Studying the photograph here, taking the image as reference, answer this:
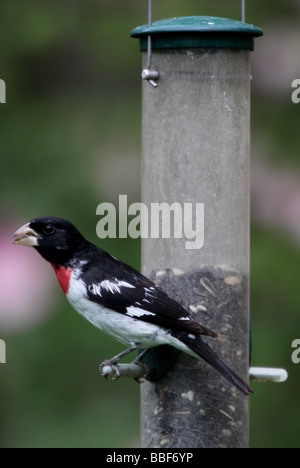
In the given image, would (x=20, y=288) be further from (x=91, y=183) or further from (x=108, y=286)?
(x=108, y=286)

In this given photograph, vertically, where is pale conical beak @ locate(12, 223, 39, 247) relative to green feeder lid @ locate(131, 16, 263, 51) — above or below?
below

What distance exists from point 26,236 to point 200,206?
2.80 feet

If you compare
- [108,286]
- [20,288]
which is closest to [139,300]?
[108,286]

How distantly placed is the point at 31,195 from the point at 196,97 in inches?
80.2

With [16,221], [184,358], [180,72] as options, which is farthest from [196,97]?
[16,221]

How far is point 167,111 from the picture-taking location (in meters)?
7.55

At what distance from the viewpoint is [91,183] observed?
30.5ft

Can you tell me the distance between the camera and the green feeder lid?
7.36 meters

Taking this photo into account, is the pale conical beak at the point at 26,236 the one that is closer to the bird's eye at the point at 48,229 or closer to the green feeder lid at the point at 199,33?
the bird's eye at the point at 48,229

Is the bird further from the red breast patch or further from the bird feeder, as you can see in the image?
the bird feeder

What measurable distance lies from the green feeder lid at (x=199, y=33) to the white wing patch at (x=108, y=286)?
1.15 m

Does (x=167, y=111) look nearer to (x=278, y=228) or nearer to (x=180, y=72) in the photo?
(x=180, y=72)

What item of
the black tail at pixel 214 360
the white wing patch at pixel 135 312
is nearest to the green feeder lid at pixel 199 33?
the white wing patch at pixel 135 312

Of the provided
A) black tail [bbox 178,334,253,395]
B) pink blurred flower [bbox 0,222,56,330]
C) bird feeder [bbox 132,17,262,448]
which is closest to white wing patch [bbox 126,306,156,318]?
black tail [bbox 178,334,253,395]
